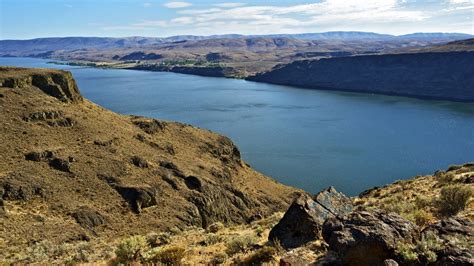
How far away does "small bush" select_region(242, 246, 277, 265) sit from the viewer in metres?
10.2

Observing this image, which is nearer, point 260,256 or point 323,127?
point 260,256

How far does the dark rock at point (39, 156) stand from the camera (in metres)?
31.1

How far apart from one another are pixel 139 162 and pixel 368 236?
29.3 m

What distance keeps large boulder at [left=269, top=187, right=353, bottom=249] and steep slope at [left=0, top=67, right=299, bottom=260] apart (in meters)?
13.2

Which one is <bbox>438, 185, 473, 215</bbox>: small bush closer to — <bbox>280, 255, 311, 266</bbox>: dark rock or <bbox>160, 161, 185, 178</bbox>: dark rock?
<bbox>280, 255, 311, 266</bbox>: dark rock

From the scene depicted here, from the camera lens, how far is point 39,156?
31406 millimetres

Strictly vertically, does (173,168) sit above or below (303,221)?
below

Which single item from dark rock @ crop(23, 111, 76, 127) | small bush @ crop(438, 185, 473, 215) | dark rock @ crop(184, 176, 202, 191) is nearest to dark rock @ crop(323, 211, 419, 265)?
small bush @ crop(438, 185, 473, 215)

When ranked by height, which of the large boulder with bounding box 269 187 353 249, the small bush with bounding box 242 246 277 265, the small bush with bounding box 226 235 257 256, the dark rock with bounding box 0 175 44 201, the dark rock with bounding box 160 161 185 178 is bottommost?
the dark rock with bounding box 160 161 185 178

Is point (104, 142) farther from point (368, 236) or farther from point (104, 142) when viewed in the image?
point (368, 236)

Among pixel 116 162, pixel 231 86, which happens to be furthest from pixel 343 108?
pixel 116 162

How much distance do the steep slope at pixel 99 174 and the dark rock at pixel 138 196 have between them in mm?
73

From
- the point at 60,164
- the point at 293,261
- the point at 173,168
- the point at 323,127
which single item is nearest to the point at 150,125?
the point at 173,168

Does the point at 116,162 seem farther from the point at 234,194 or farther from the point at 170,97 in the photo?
the point at 170,97
